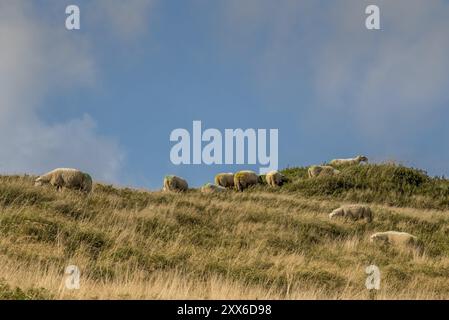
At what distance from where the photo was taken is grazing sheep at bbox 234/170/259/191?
4222 cm

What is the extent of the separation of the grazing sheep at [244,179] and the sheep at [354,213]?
14.9m

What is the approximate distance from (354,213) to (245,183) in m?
15.4

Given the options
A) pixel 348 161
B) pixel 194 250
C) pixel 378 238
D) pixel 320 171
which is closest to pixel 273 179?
pixel 320 171

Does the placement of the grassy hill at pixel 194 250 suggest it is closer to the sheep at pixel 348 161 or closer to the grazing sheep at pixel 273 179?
the grazing sheep at pixel 273 179

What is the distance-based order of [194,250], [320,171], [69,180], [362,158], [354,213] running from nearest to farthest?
[194,250]
[69,180]
[354,213]
[320,171]
[362,158]

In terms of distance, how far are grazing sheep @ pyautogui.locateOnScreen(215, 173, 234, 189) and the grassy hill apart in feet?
40.9

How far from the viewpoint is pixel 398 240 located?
72.3 feet

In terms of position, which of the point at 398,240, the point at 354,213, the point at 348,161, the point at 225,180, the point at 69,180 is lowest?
the point at 398,240

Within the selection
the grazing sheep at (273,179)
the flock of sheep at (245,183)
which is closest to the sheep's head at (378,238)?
the flock of sheep at (245,183)

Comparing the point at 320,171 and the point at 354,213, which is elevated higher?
the point at 320,171

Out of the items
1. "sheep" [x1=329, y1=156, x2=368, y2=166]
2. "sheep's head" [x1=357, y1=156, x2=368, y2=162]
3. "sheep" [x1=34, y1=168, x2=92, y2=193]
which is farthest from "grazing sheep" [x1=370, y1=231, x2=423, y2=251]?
"sheep's head" [x1=357, y1=156, x2=368, y2=162]

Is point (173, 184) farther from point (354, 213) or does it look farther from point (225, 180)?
point (354, 213)

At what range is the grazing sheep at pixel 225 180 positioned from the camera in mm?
42875

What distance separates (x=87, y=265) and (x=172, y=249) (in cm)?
325
